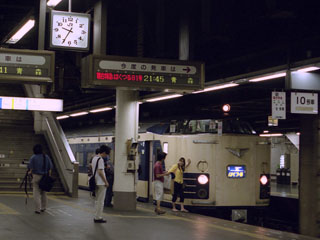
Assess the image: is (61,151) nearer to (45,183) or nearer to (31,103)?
(31,103)

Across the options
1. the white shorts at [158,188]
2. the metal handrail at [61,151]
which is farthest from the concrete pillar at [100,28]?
the metal handrail at [61,151]

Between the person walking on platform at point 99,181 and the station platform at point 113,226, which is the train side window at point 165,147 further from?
the person walking on platform at point 99,181

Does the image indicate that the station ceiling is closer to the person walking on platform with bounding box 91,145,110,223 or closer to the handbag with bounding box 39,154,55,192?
the person walking on platform with bounding box 91,145,110,223

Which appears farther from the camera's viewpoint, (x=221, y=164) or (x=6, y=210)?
(x=221, y=164)

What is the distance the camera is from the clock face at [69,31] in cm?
1241

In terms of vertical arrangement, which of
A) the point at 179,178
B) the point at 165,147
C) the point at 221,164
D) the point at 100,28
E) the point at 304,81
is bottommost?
the point at 179,178

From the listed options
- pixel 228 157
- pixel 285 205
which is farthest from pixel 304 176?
pixel 285 205

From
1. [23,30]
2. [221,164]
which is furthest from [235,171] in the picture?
Answer: [23,30]

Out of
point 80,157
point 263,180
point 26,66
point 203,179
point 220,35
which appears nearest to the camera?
point 26,66

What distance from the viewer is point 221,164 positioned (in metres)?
15.1

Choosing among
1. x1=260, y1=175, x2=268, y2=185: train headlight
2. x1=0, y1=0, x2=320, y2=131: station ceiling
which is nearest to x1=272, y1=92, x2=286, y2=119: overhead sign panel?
x1=0, y1=0, x2=320, y2=131: station ceiling

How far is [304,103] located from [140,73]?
142 inches

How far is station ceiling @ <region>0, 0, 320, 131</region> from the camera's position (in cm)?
1314

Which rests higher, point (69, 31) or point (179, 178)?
point (69, 31)
